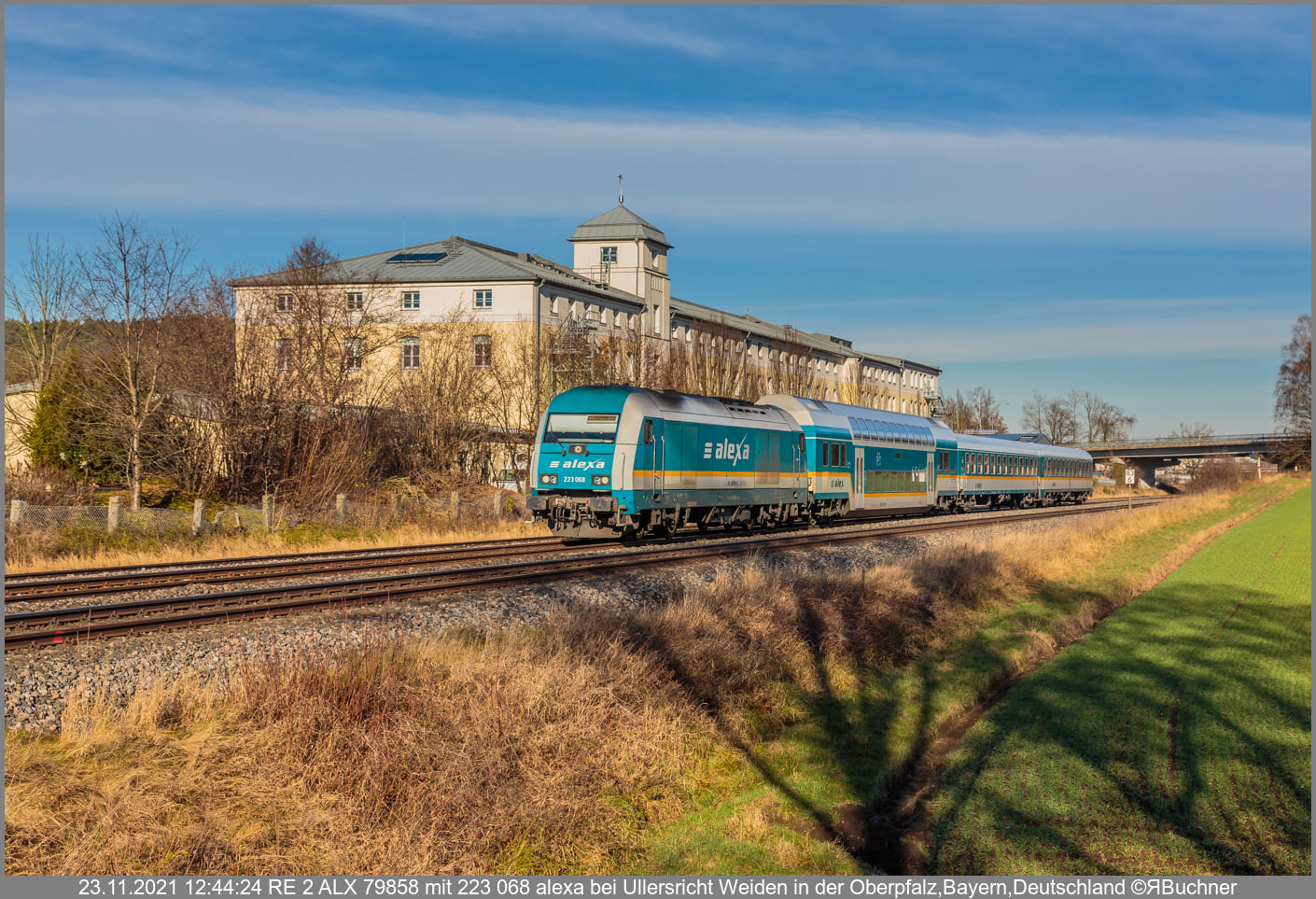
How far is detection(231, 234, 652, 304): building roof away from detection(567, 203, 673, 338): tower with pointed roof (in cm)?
177

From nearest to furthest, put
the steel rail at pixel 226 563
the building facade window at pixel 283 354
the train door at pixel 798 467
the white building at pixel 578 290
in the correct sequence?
1. the steel rail at pixel 226 563
2. the train door at pixel 798 467
3. the building facade window at pixel 283 354
4. the white building at pixel 578 290

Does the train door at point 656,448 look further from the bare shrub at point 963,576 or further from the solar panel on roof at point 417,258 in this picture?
the solar panel on roof at point 417,258

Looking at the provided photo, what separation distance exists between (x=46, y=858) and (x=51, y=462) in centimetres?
2947

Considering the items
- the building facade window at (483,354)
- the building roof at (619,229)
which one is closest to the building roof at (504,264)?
the building roof at (619,229)

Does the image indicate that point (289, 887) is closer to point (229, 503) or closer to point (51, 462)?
point (229, 503)

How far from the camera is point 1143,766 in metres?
8.93

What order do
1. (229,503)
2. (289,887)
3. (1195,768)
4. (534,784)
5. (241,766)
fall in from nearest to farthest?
1. (289,887)
2. (241,766)
3. (534,784)
4. (1195,768)
5. (229,503)

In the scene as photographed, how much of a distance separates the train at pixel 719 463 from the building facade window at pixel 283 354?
12396mm

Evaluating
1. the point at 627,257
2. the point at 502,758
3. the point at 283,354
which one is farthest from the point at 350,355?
the point at 627,257

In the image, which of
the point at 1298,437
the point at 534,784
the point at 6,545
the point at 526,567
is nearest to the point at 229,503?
the point at 6,545

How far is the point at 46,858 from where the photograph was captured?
598cm

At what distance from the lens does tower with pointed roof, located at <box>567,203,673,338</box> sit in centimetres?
6831

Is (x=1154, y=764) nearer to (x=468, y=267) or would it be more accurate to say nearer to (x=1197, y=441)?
(x=468, y=267)

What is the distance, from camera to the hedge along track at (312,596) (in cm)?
1103
